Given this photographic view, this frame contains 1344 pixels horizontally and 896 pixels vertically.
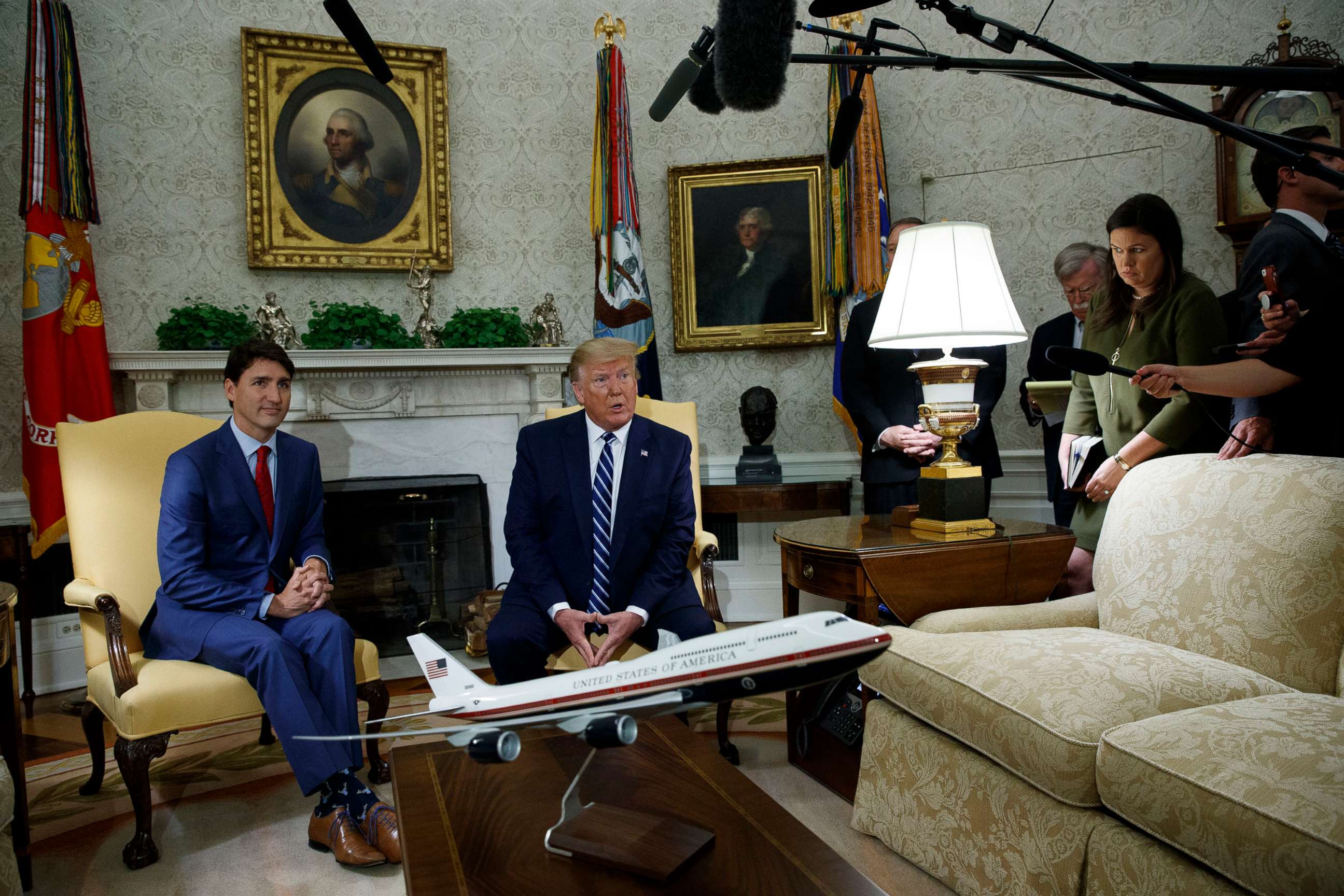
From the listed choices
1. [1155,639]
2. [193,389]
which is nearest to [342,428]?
[193,389]

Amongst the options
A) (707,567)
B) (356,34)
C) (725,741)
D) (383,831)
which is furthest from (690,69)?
(725,741)

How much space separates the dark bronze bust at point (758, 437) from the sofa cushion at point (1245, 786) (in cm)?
301

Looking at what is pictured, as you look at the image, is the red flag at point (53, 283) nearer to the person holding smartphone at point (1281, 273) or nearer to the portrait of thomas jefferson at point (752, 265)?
the portrait of thomas jefferson at point (752, 265)

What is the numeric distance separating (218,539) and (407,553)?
6.36 ft

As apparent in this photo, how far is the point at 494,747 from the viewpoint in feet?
3.85

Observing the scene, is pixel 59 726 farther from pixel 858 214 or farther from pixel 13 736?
pixel 858 214

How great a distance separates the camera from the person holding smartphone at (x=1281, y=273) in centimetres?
224

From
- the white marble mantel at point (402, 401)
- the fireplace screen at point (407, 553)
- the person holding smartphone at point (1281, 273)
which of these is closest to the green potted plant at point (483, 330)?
the white marble mantel at point (402, 401)

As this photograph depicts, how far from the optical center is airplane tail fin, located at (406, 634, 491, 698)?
4.80 ft

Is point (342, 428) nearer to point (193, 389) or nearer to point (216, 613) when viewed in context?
point (193, 389)

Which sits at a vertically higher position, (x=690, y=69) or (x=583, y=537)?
(x=690, y=69)

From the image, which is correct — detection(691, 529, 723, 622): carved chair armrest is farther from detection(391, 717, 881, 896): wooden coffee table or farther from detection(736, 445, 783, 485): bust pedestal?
detection(736, 445, 783, 485): bust pedestal

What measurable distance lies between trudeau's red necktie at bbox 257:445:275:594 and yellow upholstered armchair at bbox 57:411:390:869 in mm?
365

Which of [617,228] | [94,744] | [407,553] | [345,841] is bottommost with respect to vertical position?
[345,841]
